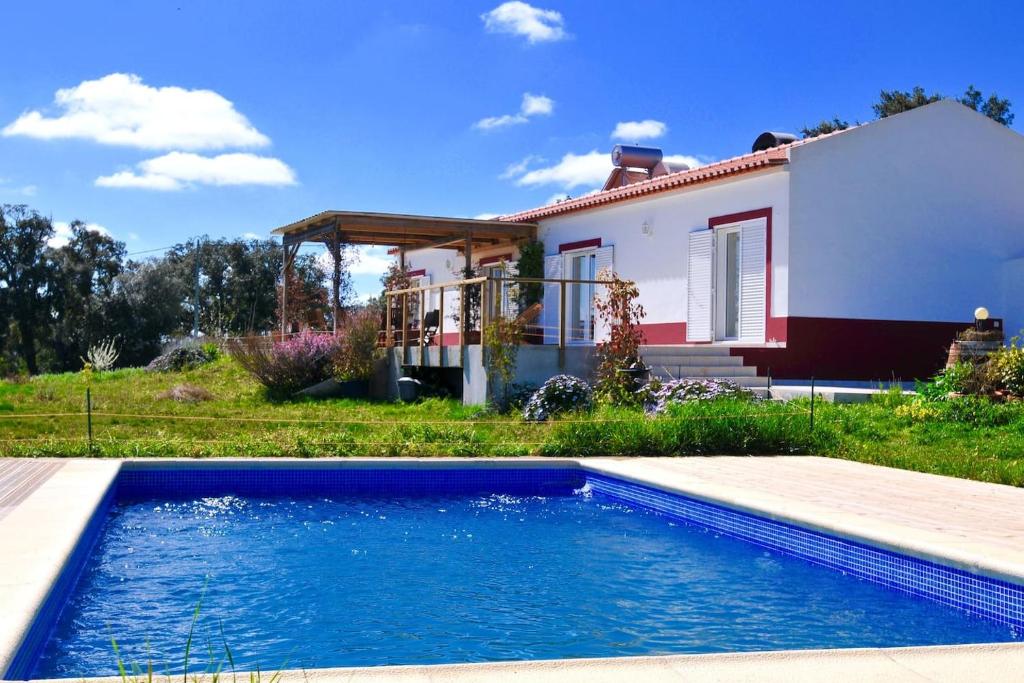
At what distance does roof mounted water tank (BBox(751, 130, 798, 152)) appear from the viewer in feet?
57.0

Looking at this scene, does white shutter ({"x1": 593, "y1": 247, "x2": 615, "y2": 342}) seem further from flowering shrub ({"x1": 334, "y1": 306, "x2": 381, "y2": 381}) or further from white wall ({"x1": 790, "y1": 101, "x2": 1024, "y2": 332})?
white wall ({"x1": 790, "y1": 101, "x2": 1024, "y2": 332})

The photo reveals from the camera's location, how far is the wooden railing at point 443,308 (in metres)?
13.6

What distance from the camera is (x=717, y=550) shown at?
6.85 m

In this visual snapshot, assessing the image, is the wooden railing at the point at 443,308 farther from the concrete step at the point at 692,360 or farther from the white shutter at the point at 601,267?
the concrete step at the point at 692,360

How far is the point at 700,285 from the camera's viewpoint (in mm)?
15352

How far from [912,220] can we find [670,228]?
151 inches

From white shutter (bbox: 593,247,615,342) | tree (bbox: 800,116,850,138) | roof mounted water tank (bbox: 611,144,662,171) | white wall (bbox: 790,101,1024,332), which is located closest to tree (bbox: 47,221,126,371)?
roof mounted water tank (bbox: 611,144,662,171)

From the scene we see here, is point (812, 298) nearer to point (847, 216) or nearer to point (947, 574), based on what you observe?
point (847, 216)

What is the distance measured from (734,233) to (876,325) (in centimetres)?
260

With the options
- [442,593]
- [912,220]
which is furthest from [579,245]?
[442,593]

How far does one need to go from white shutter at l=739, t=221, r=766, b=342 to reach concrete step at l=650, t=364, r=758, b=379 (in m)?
0.68

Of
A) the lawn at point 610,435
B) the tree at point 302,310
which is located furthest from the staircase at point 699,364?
the tree at point 302,310

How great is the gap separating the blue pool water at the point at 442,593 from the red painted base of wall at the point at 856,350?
21.1 feet

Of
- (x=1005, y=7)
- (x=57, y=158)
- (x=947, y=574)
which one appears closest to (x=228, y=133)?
(x=57, y=158)
